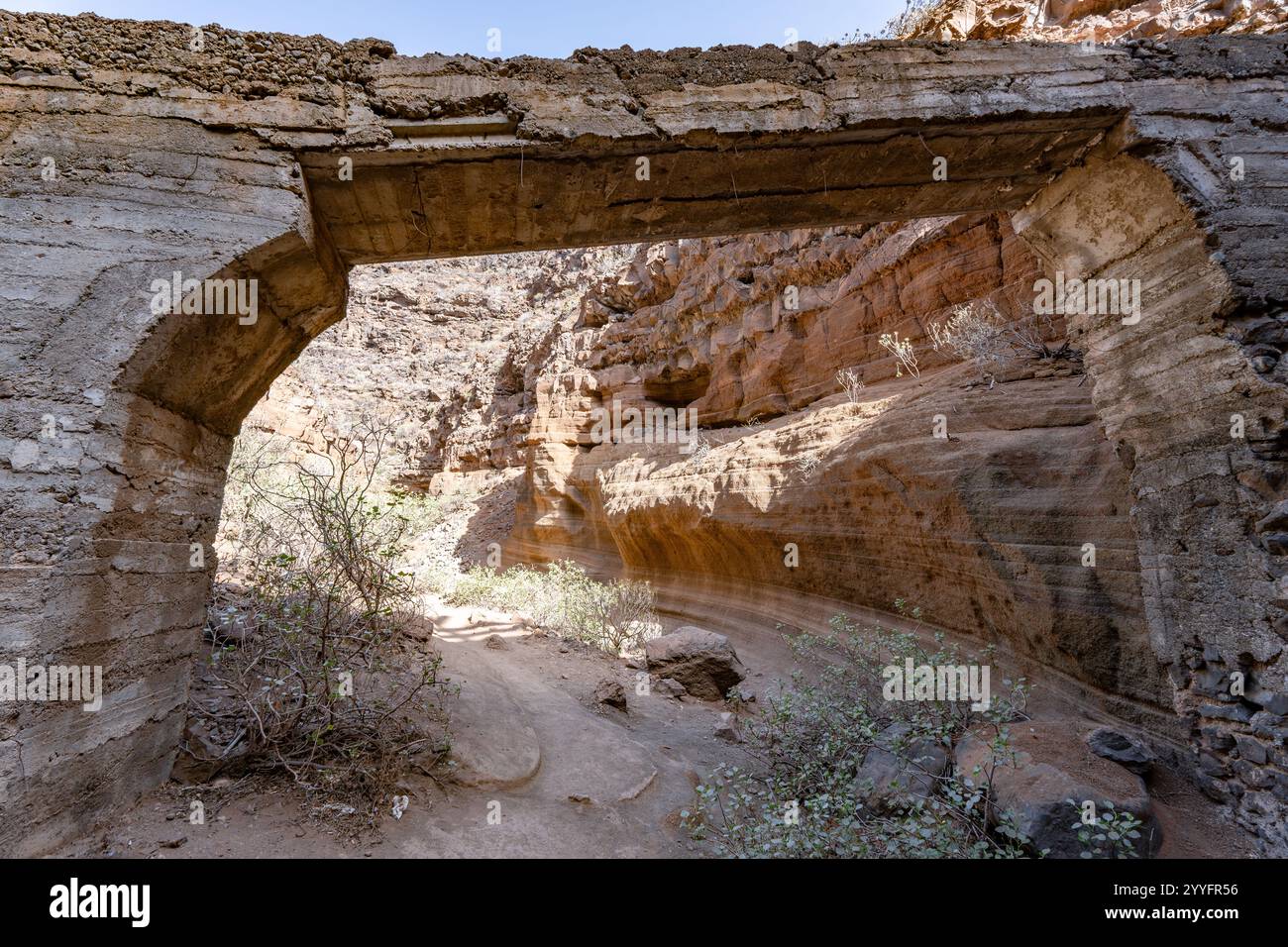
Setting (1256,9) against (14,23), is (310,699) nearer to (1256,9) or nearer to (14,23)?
(14,23)

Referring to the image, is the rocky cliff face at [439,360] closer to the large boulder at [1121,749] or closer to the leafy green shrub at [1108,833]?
the large boulder at [1121,749]

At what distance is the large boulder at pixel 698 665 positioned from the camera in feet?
21.6

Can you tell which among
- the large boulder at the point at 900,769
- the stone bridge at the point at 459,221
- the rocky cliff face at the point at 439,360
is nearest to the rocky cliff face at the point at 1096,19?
the stone bridge at the point at 459,221

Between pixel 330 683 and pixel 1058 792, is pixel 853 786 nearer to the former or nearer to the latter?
pixel 1058 792

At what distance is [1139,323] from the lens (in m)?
3.66

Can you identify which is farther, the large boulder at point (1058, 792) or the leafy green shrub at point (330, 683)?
the leafy green shrub at point (330, 683)

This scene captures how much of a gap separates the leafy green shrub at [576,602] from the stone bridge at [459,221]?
5.96m

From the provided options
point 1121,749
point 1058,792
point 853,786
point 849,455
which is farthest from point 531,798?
point 849,455

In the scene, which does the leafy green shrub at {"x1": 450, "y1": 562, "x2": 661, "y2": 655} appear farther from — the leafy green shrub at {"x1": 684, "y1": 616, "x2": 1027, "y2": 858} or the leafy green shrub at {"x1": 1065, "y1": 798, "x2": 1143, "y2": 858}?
the leafy green shrub at {"x1": 1065, "y1": 798, "x2": 1143, "y2": 858}

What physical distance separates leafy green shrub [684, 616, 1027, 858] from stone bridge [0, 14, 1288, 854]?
4.37ft

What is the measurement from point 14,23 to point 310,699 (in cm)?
395

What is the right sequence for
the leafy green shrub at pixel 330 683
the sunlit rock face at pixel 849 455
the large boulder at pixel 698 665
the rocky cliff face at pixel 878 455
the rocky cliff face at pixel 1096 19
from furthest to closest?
the rocky cliff face at pixel 1096 19 → the large boulder at pixel 698 665 → the sunlit rock face at pixel 849 455 → the rocky cliff face at pixel 878 455 → the leafy green shrub at pixel 330 683

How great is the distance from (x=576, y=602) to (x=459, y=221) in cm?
721

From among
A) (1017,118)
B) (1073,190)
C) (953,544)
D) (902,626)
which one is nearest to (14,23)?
(1017,118)
